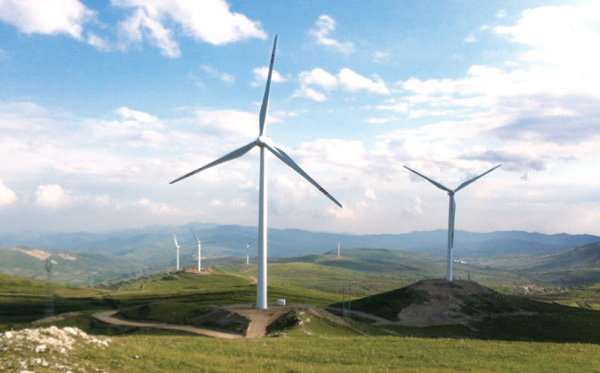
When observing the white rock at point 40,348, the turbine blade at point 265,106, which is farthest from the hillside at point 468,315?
the white rock at point 40,348

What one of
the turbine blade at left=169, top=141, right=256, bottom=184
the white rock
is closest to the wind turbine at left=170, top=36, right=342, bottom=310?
the turbine blade at left=169, top=141, right=256, bottom=184

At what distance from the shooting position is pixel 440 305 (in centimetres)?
12281

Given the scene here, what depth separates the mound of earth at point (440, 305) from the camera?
116 m

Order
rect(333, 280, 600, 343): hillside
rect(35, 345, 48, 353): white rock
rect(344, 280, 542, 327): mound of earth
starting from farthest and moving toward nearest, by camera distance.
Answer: rect(344, 280, 542, 327): mound of earth < rect(333, 280, 600, 343): hillside < rect(35, 345, 48, 353): white rock

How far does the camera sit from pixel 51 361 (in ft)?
83.5

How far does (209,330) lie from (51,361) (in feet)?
176

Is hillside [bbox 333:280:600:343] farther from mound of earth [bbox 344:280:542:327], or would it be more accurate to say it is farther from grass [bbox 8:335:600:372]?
grass [bbox 8:335:600:372]

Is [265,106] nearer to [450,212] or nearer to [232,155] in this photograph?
[232,155]

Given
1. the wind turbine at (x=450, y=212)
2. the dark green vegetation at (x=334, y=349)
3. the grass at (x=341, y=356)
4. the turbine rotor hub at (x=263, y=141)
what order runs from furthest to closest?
1. the wind turbine at (x=450, y=212)
2. the turbine rotor hub at (x=263, y=141)
3. the dark green vegetation at (x=334, y=349)
4. the grass at (x=341, y=356)

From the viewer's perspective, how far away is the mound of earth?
116m

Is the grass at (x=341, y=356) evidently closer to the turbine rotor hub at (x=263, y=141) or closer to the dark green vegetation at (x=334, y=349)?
the dark green vegetation at (x=334, y=349)

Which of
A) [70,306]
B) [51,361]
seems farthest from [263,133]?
[70,306]

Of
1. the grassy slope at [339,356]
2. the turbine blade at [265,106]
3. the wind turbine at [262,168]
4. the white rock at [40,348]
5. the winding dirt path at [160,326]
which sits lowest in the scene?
the winding dirt path at [160,326]

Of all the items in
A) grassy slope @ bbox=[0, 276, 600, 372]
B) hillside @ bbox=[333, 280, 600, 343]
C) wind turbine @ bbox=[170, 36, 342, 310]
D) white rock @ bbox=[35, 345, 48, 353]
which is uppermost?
wind turbine @ bbox=[170, 36, 342, 310]
